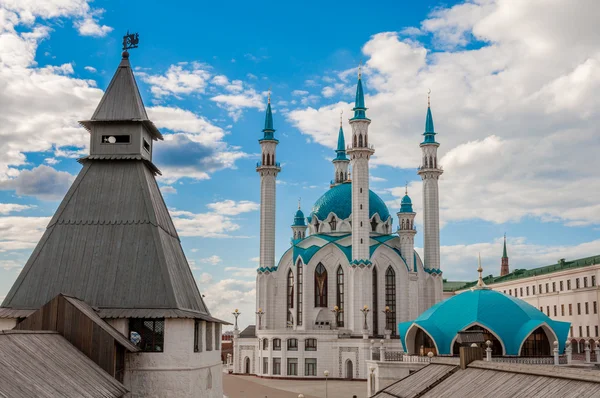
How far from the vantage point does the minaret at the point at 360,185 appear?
69.1 m

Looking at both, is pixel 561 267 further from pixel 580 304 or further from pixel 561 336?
pixel 561 336

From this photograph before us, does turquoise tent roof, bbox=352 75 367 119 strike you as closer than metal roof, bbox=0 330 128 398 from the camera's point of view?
No

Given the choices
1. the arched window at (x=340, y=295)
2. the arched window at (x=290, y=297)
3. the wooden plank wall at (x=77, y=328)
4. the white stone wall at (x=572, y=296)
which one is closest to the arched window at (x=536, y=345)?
the white stone wall at (x=572, y=296)

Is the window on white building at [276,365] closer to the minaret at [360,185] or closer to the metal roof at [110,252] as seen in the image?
the minaret at [360,185]

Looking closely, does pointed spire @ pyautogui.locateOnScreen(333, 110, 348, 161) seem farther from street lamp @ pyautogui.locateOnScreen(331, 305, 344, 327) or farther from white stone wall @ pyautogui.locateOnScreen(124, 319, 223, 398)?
white stone wall @ pyautogui.locateOnScreen(124, 319, 223, 398)

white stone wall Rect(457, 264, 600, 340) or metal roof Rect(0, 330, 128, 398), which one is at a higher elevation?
white stone wall Rect(457, 264, 600, 340)

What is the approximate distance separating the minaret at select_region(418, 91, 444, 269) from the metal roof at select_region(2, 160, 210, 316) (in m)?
48.3

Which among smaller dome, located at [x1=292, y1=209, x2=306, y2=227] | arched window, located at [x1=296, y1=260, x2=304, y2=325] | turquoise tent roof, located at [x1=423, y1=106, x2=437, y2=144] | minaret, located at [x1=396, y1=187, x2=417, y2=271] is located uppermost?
turquoise tent roof, located at [x1=423, y1=106, x2=437, y2=144]

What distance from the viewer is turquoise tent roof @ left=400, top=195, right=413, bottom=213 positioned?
77062 mm

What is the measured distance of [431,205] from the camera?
76.7 m

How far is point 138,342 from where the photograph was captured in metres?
26.9

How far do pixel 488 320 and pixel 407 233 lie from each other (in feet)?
99.3

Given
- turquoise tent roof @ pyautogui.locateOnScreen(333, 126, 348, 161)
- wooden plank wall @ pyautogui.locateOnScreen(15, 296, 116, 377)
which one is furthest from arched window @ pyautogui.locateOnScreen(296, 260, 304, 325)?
wooden plank wall @ pyautogui.locateOnScreen(15, 296, 116, 377)

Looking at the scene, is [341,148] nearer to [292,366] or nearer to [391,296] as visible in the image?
[391,296]
